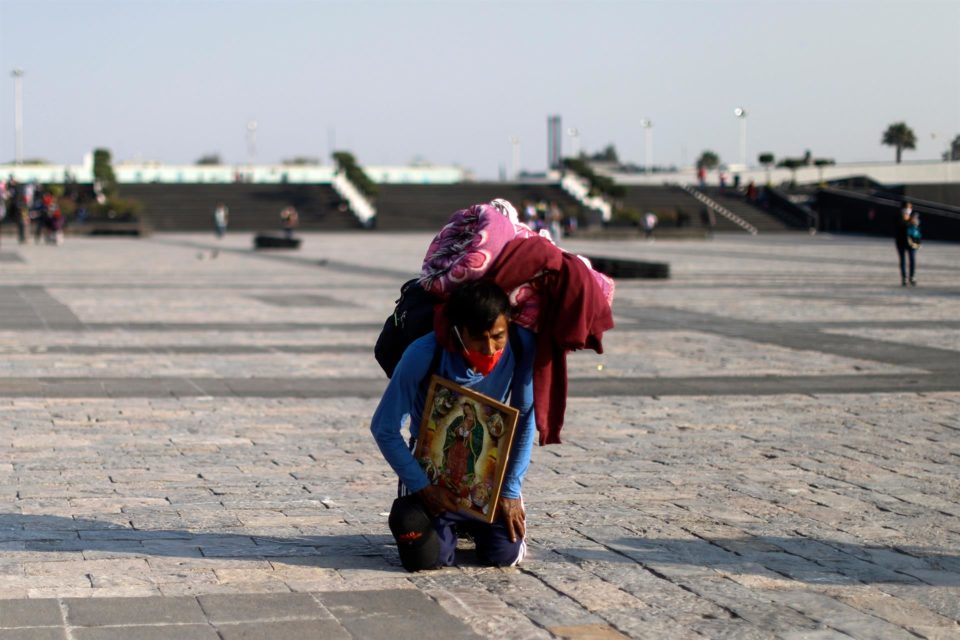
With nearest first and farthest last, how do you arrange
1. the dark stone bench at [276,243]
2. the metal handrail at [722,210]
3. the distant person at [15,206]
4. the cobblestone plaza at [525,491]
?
the cobblestone plaza at [525,491] < the dark stone bench at [276,243] < the distant person at [15,206] < the metal handrail at [722,210]

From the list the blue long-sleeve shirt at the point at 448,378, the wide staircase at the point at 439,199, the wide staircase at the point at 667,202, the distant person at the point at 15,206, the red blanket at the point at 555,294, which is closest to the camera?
the red blanket at the point at 555,294

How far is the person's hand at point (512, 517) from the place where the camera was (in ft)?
15.9

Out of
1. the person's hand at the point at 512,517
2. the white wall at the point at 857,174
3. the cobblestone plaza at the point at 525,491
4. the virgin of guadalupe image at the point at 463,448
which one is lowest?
the cobblestone plaza at the point at 525,491

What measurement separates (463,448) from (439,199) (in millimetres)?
57049

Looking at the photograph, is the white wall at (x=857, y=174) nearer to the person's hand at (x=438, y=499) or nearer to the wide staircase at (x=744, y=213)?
the wide staircase at (x=744, y=213)

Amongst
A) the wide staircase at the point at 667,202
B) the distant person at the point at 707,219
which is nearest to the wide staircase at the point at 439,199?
the wide staircase at the point at 667,202

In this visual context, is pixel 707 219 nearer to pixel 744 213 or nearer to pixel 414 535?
pixel 744 213

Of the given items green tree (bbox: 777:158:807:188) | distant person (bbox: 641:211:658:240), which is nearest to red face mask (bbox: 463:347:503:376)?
distant person (bbox: 641:211:658:240)

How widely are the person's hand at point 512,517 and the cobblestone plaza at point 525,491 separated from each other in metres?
0.16

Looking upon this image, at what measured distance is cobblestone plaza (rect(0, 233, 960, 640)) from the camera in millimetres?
4379

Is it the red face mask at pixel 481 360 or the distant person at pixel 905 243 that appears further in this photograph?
the distant person at pixel 905 243

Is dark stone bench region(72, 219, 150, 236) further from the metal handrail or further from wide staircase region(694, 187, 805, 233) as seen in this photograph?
the metal handrail

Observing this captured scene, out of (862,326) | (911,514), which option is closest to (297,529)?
(911,514)

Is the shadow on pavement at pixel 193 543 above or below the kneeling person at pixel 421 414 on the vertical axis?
below
